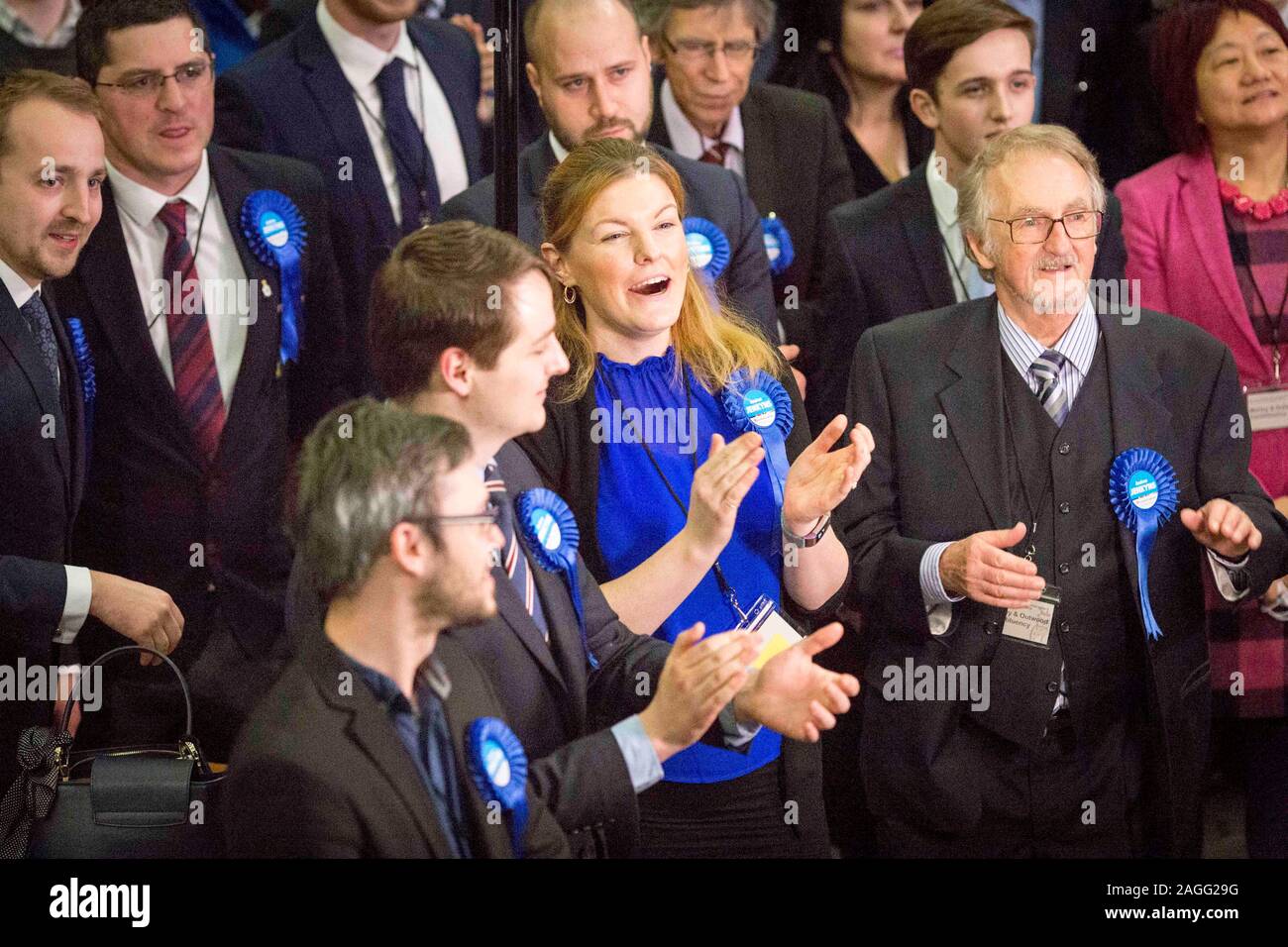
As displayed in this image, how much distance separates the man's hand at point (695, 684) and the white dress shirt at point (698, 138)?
4.61 feet

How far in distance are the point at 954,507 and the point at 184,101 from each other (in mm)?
Answer: 1741

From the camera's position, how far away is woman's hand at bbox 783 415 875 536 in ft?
9.87

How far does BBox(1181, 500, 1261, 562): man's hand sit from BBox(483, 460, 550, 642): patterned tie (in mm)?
1276

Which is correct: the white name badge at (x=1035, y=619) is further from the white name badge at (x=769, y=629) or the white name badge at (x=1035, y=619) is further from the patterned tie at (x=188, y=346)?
the patterned tie at (x=188, y=346)

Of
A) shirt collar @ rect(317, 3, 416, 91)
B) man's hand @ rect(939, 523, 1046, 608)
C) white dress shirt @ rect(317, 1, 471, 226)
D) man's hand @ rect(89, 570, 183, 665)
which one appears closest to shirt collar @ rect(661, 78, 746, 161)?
white dress shirt @ rect(317, 1, 471, 226)

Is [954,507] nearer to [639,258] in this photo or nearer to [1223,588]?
[1223,588]

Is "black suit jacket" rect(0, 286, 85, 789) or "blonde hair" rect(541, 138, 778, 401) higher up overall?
"blonde hair" rect(541, 138, 778, 401)

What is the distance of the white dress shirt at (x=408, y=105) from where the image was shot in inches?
144

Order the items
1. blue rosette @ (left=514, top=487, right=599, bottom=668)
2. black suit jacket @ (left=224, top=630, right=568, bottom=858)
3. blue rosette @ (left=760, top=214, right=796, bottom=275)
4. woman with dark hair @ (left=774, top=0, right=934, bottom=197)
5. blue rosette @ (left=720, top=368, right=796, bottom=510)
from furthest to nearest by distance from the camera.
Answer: woman with dark hair @ (left=774, top=0, right=934, bottom=197)
blue rosette @ (left=760, top=214, right=796, bottom=275)
blue rosette @ (left=720, top=368, right=796, bottom=510)
blue rosette @ (left=514, top=487, right=599, bottom=668)
black suit jacket @ (left=224, top=630, right=568, bottom=858)

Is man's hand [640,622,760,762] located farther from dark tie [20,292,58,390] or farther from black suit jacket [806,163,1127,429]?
dark tie [20,292,58,390]

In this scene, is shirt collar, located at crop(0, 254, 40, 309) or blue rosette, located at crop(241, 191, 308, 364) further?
blue rosette, located at crop(241, 191, 308, 364)

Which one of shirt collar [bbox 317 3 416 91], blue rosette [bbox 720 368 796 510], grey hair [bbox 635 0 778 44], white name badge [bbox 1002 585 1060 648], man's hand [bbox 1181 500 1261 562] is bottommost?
white name badge [bbox 1002 585 1060 648]

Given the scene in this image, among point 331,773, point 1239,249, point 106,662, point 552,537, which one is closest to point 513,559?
point 552,537
